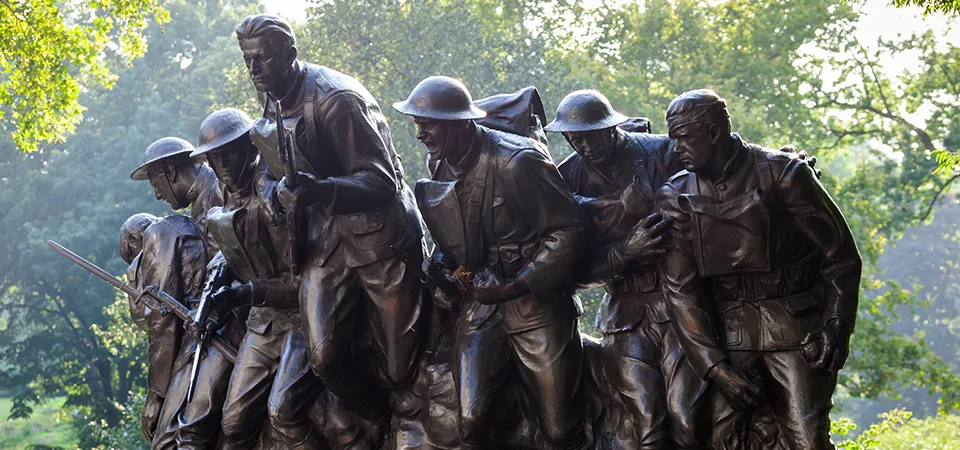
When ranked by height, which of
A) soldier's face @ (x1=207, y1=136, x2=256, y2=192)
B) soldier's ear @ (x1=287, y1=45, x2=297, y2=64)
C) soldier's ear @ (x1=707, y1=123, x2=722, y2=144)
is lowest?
soldier's face @ (x1=207, y1=136, x2=256, y2=192)

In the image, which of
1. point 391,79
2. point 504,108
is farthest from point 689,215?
point 391,79


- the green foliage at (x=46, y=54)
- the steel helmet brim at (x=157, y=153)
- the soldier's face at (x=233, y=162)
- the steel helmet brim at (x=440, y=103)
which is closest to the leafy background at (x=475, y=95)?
the green foliage at (x=46, y=54)

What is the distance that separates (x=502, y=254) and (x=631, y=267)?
0.81m

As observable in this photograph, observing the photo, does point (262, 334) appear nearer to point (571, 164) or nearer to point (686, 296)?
point (571, 164)

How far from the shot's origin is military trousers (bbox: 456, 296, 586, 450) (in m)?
6.43

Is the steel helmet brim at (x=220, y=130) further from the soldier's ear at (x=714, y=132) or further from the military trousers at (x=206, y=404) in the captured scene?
the soldier's ear at (x=714, y=132)

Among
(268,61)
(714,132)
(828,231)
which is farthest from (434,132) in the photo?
(828,231)

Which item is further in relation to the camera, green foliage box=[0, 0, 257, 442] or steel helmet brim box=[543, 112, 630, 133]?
green foliage box=[0, 0, 257, 442]

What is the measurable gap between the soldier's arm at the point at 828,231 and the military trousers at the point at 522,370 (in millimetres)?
1553

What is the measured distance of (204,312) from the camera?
7094mm

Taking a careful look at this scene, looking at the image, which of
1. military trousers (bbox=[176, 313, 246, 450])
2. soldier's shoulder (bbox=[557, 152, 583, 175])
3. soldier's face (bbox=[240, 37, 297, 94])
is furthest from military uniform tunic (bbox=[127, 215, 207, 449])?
soldier's shoulder (bbox=[557, 152, 583, 175])

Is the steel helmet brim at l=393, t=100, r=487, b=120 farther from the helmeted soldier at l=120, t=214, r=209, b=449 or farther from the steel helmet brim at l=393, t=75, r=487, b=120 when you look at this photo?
the helmeted soldier at l=120, t=214, r=209, b=449

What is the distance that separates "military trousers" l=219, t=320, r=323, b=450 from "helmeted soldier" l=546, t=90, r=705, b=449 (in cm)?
197

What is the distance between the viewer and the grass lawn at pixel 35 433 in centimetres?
2611
